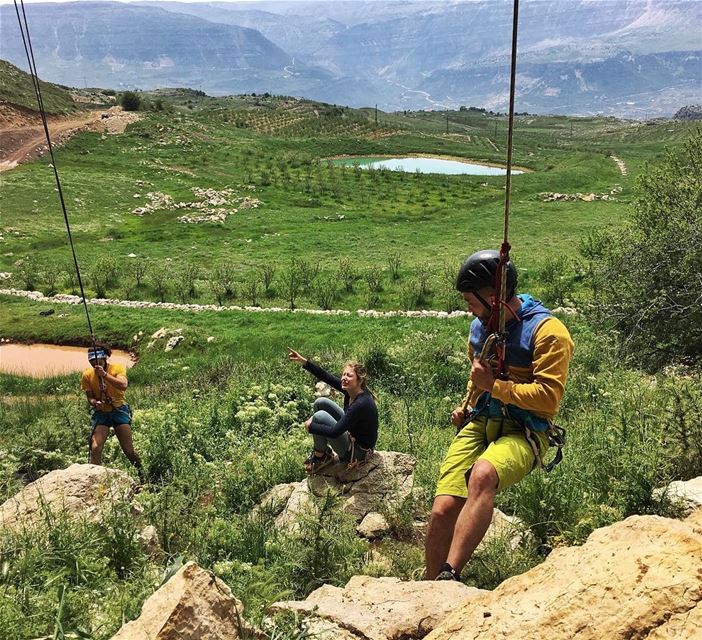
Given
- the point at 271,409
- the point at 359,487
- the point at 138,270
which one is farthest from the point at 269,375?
the point at 138,270

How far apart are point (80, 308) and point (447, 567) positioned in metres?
20.8

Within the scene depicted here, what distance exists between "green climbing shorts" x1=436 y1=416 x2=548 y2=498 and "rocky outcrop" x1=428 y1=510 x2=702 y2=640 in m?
1.02

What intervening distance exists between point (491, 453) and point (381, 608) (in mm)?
1367

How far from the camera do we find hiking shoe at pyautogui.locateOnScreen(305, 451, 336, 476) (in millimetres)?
6750

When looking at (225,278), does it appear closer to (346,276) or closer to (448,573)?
(346,276)

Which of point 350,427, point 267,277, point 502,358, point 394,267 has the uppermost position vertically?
point 502,358

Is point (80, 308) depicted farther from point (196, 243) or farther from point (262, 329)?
point (196, 243)

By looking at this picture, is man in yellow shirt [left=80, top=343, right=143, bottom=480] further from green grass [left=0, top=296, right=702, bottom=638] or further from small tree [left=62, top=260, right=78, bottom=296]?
small tree [left=62, top=260, right=78, bottom=296]

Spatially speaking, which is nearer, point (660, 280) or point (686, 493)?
point (686, 493)

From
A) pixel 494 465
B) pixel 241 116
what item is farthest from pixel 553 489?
pixel 241 116

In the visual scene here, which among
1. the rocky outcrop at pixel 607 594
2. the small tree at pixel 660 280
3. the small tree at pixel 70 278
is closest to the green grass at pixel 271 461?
the small tree at pixel 660 280

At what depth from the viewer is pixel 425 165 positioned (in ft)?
249

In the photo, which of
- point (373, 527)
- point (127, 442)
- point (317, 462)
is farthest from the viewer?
point (127, 442)

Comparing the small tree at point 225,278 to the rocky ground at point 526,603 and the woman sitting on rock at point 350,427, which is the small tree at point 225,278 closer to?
the woman sitting on rock at point 350,427
